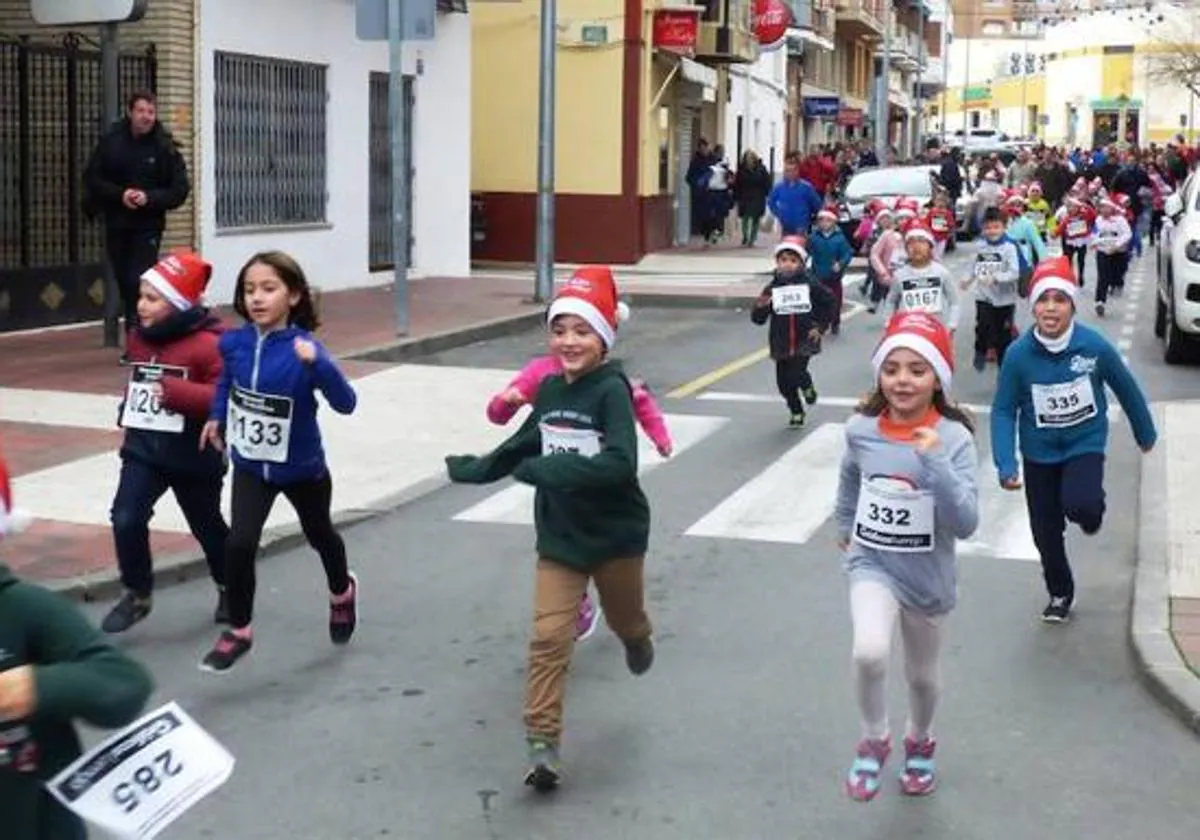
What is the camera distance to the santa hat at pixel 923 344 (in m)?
5.65

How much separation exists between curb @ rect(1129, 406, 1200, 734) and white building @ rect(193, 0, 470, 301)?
39.1ft

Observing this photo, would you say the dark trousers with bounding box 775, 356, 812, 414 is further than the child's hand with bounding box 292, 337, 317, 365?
Yes

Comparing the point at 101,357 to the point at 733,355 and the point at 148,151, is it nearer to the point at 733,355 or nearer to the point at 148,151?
the point at 148,151

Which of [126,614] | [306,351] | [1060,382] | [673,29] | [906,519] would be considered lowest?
[126,614]

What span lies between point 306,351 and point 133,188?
8216 mm

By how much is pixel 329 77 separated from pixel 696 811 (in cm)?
1784

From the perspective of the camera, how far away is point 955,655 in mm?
7484

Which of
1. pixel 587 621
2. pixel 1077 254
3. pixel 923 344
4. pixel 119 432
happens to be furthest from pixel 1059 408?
pixel 1077 254

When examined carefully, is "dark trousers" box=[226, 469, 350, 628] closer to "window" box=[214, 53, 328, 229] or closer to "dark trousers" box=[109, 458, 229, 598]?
"dark trousers" box=[109, 458, 229, 598]

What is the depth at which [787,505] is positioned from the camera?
10.6 metres

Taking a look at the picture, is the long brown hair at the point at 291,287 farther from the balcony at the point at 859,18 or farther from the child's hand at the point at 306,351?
the balcony at the point at 859,18

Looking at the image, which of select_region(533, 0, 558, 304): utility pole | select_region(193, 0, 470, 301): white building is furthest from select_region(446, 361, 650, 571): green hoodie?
select_region(533, 0, 558, 304): utility pole

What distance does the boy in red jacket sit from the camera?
23.6ft

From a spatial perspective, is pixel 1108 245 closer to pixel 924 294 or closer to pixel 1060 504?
pixel 924 294
